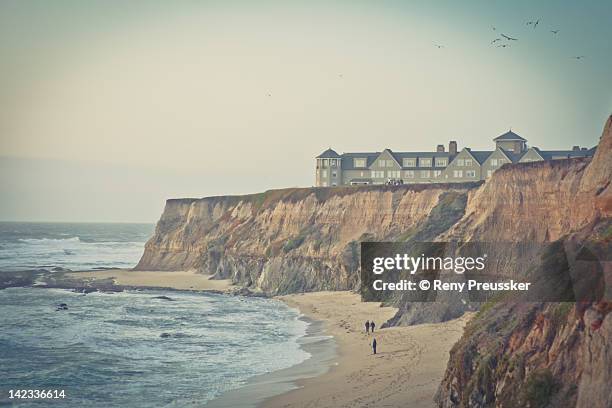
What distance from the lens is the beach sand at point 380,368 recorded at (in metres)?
28.8

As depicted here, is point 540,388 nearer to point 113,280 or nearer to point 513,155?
point 113,280

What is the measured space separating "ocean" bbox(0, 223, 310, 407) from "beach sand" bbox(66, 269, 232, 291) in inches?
261

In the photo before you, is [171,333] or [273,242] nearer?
[171,333]

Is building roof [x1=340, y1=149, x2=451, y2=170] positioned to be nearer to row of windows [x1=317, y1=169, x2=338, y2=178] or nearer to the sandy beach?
row of windows [x1=317, y1=169, x2=338, y2=178]

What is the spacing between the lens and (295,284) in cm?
7206

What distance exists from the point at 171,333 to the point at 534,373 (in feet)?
101

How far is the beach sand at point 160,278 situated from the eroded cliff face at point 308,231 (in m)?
2.26

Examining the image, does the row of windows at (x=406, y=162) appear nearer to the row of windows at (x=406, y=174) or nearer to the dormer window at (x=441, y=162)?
the dormer window at (x=441, y=162)

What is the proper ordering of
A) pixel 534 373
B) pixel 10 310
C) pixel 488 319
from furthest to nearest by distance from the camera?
1. pixel 10 310
2. pixel 488 319
3. pixel 534 373

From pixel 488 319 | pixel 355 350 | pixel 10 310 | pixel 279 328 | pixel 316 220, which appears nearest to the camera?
pixel 488 319

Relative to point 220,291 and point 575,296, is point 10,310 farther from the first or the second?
point 575,296

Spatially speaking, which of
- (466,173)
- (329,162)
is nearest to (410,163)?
(466,173)

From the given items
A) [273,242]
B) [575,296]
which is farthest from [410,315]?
[273,242]

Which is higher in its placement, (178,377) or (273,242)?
(273,242)
